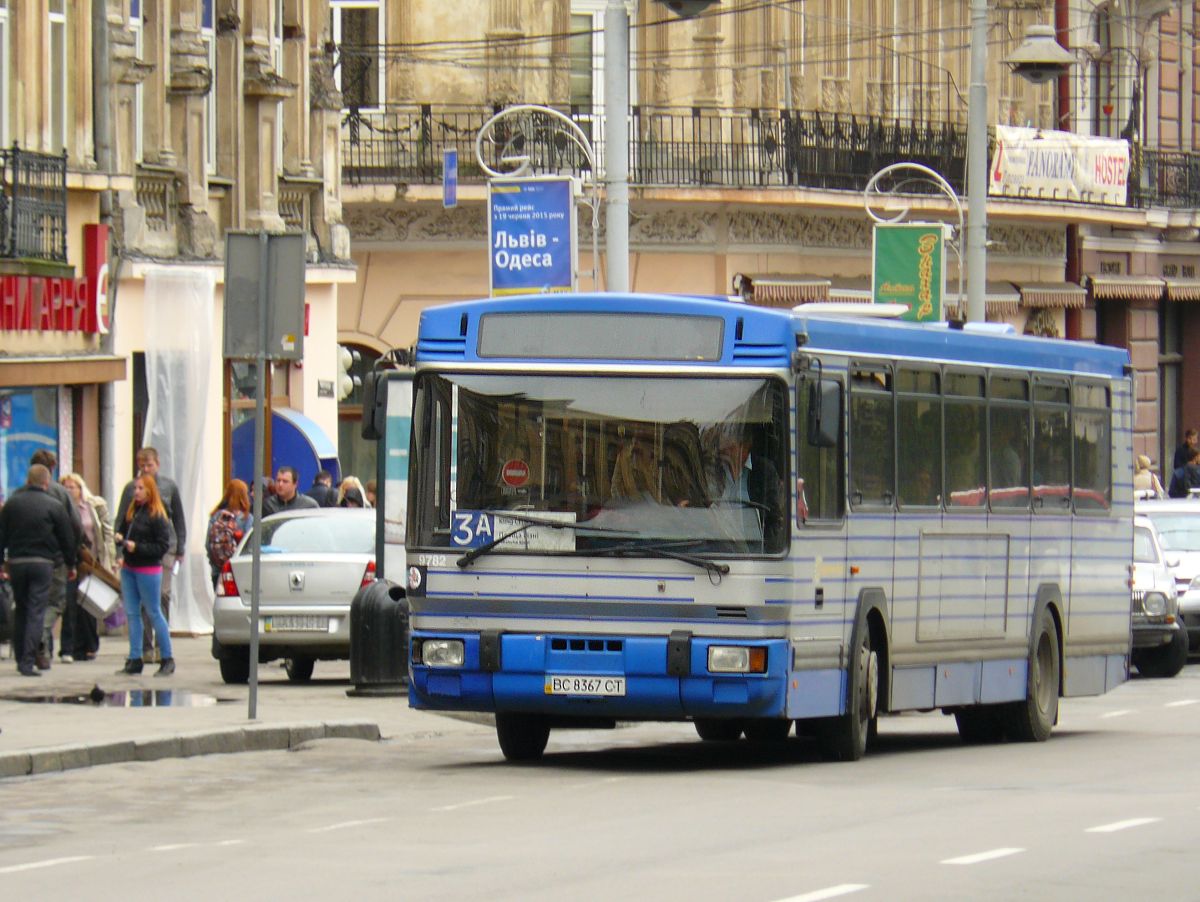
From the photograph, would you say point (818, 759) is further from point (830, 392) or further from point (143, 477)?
point (143, 477)

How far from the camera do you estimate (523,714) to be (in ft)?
55.7

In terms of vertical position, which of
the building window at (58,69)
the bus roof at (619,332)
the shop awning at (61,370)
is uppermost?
the building window at (58,69)

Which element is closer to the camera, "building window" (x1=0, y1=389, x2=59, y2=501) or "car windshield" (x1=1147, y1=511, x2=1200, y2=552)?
"building window" (x1=0, y1=389, x2=59, y2=501)

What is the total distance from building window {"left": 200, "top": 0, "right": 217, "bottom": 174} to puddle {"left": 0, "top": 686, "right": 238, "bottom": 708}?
11453mm

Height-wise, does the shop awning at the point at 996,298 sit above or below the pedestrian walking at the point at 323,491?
above

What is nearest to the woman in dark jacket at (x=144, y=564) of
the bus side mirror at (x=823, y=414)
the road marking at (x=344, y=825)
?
the bus side mirror at (x=823, y=414)

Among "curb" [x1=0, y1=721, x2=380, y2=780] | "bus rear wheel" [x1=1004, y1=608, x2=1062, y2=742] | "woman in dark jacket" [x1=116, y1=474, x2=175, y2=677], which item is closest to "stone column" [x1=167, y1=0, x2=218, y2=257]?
"woman in dark jacket" [x1=116, y1=474, x2=175, y2=677]

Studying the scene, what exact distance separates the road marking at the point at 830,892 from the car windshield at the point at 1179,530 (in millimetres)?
18777

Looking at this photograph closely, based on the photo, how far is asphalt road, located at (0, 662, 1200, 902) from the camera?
10914 millimetres

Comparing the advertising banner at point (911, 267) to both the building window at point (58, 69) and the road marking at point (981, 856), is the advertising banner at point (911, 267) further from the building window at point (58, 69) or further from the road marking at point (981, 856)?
the road marking at point (981, 856)

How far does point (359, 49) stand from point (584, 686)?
25274 mm

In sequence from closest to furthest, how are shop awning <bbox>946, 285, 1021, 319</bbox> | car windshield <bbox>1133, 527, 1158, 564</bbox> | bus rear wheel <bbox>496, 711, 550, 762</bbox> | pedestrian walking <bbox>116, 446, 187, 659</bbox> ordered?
bus rear wheel <bbox>496, 711, 550, 762</bbox> → pedestrian walking <bbox>116, 446, 187, 659</bbox> → car windshield <bbox>1133, 527, 1158, 564</bbox> → shop awning <bbox>946, 285, 1021, 319</bbox>

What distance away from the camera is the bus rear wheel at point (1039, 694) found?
19422mm

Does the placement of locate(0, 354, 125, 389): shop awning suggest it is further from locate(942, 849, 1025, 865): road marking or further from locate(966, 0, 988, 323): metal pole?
locate(942, 849, 1025, 865): road marking
